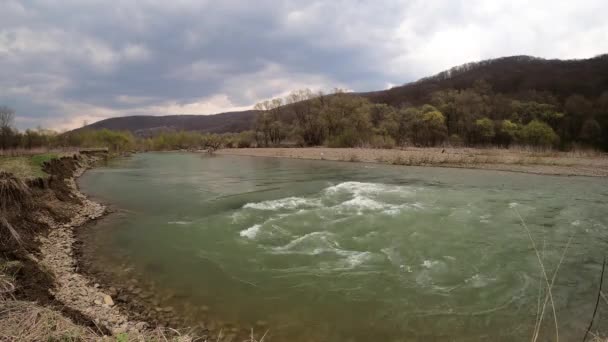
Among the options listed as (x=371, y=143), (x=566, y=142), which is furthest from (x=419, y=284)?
(x=566, y=142)

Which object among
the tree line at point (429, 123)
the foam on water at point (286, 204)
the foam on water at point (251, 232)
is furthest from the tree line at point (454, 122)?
the foam on water at point (251, 232)

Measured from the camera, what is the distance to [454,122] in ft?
209

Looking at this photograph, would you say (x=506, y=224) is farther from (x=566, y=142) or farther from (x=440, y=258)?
(x=566, y=142)

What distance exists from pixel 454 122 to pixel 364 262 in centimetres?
6519

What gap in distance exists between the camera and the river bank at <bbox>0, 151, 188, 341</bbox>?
3320 mm

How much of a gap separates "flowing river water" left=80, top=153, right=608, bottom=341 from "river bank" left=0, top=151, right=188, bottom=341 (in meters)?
0.63

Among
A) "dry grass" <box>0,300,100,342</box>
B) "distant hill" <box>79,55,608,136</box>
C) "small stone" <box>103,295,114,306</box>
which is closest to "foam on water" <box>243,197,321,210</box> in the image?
"small stone" <box>103,295,114,306</box>

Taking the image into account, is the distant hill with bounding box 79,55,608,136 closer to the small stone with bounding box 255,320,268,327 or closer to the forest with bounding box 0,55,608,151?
the forest with bounding box 0,55,608,151

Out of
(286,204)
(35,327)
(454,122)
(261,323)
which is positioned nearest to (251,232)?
(286,204)

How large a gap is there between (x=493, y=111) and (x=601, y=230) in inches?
2478

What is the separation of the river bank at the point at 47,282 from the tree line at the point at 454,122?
136 ft

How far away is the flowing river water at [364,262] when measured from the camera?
4.98 metres

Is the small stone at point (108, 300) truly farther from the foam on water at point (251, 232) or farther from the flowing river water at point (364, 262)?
the foam on water at point (251, 232)

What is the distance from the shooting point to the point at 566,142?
2029 inches
